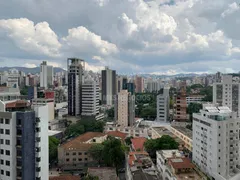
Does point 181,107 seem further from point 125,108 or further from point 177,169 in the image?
point 177,169

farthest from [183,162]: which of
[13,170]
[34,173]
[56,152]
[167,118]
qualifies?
[167,118]

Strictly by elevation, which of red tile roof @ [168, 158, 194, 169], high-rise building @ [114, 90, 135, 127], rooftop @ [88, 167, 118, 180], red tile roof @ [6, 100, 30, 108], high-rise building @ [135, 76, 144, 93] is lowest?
rooftop @ [88, 167, 118, 180]

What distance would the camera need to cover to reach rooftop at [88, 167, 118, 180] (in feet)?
54.5

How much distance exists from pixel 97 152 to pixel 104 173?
329 centimetres

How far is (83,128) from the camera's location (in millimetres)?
31422

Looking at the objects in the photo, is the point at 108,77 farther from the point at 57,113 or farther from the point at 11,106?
the point at 11,106

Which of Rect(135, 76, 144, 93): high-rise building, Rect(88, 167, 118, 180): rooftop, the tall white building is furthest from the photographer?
Rect(135, 76, 144, 93): high-rise building

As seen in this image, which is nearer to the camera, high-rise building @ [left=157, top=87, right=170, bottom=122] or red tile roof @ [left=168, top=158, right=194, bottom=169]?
red tile roof @ [left=168, top=158, right=194, bottom=169]

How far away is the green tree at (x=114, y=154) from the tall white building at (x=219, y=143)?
19.9 ft

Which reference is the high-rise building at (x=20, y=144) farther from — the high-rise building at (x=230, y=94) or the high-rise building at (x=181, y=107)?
the high-rise building at (x=230, y=94)

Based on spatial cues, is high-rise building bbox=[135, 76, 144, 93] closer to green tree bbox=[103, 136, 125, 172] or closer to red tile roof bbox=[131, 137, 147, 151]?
red tile roof bbox=[131, 137, 147, 151]

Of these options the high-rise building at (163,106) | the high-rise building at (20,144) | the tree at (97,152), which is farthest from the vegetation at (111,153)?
the high-rise building at (163,106)

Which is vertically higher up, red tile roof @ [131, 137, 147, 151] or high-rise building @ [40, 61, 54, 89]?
high-rise building @ [40, 61, 54, 89]

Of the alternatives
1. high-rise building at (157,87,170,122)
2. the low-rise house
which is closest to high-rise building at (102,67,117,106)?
high-rise building at (157,87,170,122)
